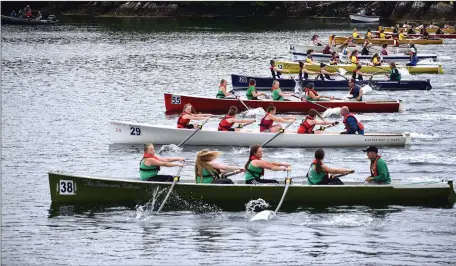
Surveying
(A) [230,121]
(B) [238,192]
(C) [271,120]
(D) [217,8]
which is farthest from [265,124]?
(D) [217,8]

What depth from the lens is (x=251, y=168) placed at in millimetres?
23984

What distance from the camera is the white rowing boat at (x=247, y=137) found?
3203 cm

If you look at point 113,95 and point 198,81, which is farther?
point 198,81

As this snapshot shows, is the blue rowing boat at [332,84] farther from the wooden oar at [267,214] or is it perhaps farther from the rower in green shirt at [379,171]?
the wooden oar at [267,214]

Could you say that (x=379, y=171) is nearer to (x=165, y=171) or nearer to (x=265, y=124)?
(x=165, y=171)

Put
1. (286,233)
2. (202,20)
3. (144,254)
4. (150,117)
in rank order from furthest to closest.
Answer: (202,20) → (150,117) → (286,233) → (144,254)

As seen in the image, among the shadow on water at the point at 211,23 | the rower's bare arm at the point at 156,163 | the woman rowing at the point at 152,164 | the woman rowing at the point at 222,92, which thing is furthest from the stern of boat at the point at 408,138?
the shadow on water at the point at 211,23

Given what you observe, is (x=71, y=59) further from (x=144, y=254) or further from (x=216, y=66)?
(x=144, y=254)

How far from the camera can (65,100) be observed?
45.3 meters

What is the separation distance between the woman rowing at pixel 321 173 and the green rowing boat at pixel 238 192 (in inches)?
9.8

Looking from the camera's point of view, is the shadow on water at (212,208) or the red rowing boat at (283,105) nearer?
the shadow on water at (212,208)

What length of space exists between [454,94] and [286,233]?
26.1 meters

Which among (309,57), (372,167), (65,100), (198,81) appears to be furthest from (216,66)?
(372,167)

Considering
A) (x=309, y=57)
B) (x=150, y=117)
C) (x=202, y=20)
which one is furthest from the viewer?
(x=202, y=20)
